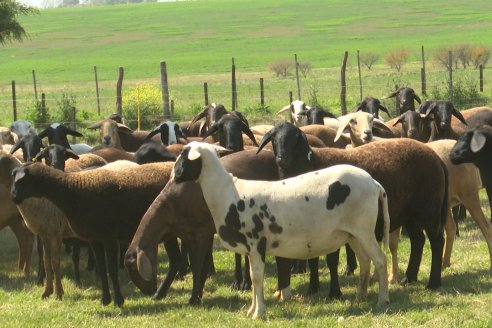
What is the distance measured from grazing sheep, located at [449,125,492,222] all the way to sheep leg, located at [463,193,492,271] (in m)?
0.97

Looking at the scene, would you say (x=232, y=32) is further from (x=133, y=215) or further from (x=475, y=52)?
(x=133, y=215)

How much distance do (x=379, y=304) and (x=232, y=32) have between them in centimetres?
11003

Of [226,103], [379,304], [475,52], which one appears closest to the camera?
[379,304]

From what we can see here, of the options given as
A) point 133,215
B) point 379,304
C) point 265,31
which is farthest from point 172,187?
point 265,31

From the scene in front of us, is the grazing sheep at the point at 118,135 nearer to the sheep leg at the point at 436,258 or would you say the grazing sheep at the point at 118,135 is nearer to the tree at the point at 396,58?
the sheep leg at the point at 436,258

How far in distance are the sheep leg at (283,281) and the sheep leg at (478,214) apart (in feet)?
8.34

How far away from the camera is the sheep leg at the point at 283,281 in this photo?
9.34 meters

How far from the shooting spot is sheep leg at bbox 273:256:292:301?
9336mm

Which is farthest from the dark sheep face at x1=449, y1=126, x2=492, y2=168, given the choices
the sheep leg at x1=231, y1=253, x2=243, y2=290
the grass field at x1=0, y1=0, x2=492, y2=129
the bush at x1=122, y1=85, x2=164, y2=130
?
the grass field at x1=0, y1=0, x2=492, y2=129

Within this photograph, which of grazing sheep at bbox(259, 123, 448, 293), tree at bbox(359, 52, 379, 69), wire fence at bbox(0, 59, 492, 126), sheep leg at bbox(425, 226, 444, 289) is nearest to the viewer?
sheep leg at bbox(425, 226, 444, 289)

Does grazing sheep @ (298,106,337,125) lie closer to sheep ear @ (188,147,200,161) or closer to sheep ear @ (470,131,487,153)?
sheep ear @ (470,131,487,153)

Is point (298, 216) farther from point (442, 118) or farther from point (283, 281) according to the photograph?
point (442, 118)

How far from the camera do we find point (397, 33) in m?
104

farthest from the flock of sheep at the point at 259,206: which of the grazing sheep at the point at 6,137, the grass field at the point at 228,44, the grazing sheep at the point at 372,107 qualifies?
the grass field at the point at 228,44
